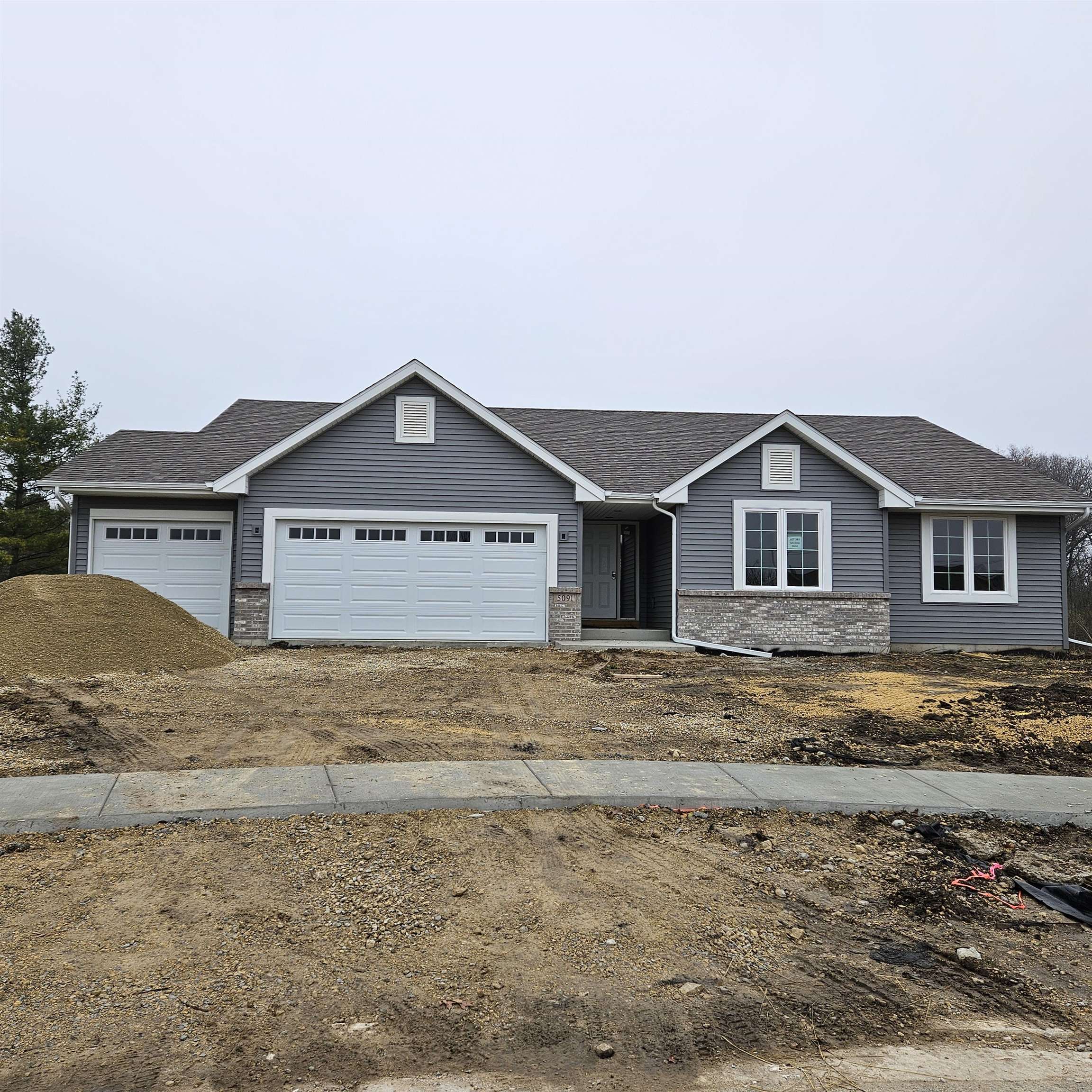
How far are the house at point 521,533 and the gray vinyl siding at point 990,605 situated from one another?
0.04m

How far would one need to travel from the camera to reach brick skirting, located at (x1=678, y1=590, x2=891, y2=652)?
17562 millimetres

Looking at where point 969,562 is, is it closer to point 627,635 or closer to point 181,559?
point 627,635

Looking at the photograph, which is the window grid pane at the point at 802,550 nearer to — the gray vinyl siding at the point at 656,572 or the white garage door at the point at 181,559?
the gray vinyl siding at the point at 656,572

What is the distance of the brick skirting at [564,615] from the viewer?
56.0ft

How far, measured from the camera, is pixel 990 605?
60.7 ft

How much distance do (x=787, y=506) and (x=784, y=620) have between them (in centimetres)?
238

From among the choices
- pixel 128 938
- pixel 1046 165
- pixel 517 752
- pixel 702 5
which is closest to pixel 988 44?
pixel 702 5

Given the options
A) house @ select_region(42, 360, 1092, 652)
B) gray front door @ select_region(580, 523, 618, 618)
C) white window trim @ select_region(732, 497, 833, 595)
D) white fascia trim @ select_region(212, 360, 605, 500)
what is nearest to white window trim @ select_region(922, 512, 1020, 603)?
house @ select_region(42, 360, 1092, 652)

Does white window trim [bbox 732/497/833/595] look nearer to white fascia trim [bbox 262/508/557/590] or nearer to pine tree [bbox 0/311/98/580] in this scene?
white fascia trim [bbox 262/508/557/590]

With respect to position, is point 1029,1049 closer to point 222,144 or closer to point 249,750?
point 249,750

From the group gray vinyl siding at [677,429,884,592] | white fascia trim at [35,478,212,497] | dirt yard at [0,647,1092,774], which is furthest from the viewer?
gray vinyl siding at [677,429,884,592]

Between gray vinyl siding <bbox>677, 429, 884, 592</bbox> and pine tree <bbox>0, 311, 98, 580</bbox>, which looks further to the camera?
pine tree <bbox>0, 311, 98, 580</bbox>

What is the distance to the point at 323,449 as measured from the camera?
16.8 meters

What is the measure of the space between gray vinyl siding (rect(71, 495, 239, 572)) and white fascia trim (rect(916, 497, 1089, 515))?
14254mm
